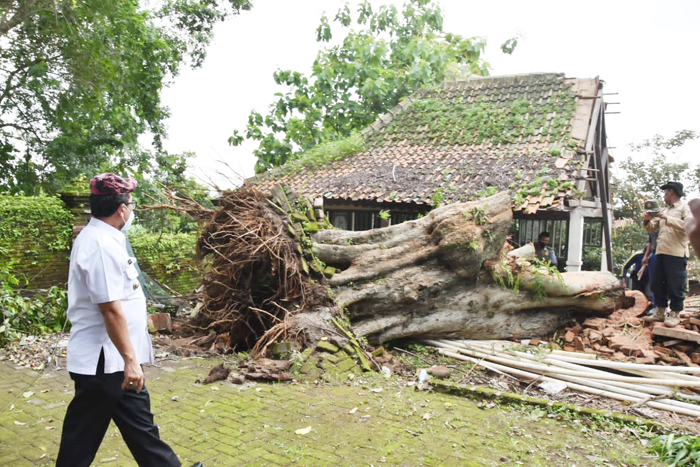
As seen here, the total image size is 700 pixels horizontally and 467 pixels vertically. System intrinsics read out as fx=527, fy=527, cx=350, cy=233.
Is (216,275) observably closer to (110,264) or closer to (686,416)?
(110,264)

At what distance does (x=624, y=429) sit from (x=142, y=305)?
4183 mm

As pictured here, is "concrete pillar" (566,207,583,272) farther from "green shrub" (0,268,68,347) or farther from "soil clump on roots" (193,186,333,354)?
"green shrub" (0,268,68,347)

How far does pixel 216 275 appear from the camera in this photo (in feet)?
24.9

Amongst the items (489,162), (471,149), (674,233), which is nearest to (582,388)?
(674,233)

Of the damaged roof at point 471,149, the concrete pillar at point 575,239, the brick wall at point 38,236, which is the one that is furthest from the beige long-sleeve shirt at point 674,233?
the brick wall at point 38,236

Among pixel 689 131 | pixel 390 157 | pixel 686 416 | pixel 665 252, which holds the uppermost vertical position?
pixel 689 131

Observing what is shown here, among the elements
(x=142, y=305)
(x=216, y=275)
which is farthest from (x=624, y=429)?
(x=216, y=275)

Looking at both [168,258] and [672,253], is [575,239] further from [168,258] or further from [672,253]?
[168,258]

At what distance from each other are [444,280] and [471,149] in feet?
28.3

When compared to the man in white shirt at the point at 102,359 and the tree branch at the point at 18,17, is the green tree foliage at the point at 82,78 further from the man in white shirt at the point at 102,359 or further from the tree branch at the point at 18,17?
the man in white shirt at the point at 102,359

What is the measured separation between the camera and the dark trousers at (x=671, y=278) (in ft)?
22.9

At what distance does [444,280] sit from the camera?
755cm

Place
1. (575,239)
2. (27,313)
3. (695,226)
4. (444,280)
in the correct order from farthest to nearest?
(575,239)
(27,313)
(444,280)
(695,226)

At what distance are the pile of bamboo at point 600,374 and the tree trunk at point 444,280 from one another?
2.18 feet
